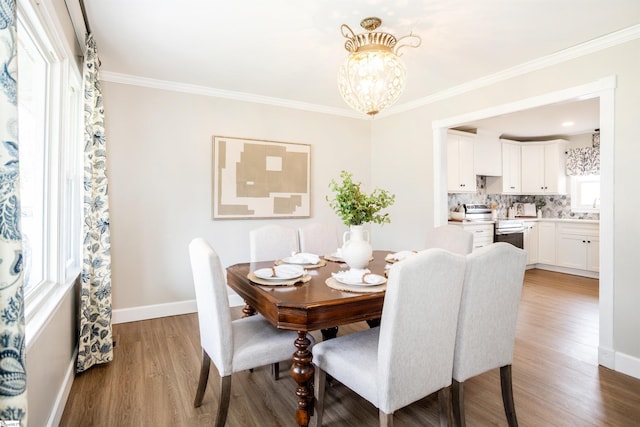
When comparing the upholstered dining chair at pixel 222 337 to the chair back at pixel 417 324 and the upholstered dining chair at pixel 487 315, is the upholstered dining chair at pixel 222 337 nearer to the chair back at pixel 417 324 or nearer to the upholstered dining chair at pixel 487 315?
the chair back at pixel 417 324

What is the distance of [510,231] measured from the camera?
5.75m

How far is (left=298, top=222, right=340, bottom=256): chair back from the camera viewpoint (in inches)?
126

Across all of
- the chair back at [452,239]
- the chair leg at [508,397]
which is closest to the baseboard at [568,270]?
the chair back at [452,239]

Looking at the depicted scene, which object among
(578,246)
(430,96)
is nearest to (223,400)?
(430,96)

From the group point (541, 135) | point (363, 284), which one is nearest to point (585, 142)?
point (541, 135)

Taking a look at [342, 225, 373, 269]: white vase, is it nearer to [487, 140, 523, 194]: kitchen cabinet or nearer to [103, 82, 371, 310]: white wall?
[103, 82, 371, 310]: white wall

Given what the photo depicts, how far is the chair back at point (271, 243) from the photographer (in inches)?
115

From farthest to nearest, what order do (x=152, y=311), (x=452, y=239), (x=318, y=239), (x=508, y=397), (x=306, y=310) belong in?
(x=152, y=311)
(x=318, y=239)
(x=452, y=239)
(x=508, y=397)
(x=306, y=310)

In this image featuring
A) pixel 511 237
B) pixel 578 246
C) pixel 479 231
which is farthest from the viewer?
pixel 511 237

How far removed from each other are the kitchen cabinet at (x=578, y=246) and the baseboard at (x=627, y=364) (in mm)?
3436

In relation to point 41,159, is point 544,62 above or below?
above

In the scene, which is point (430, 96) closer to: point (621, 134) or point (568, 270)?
point (621, 134)

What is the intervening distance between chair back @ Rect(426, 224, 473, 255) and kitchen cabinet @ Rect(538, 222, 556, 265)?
4245 mm

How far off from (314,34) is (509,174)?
5060 mm
